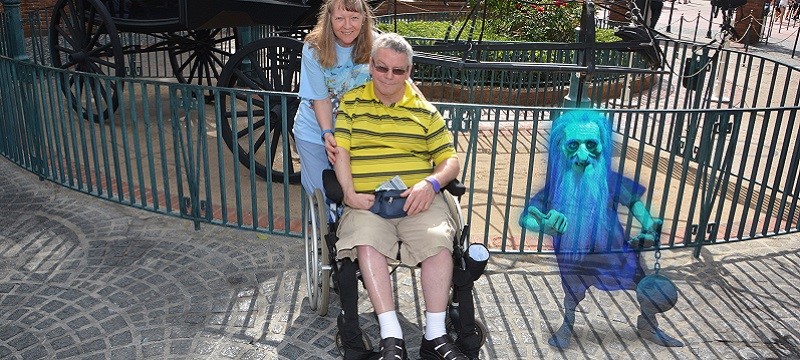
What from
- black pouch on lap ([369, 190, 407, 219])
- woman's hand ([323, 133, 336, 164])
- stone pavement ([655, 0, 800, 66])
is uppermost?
woman's hand ([323, 133, 336, 164])

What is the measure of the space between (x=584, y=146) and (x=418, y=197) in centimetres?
82

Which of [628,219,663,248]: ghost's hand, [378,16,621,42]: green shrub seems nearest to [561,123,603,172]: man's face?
[628,219,663,248]: ghost's hand

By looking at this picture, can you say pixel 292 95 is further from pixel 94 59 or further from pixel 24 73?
pixel 94 59

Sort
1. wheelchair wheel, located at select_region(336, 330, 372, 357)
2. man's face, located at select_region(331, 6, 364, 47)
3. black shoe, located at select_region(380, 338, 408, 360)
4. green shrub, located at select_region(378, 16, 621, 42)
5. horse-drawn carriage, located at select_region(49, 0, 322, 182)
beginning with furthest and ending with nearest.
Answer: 1. green shrub, located at select_region(378, 16, 621, 42)
2. horse-drawn carriage, located at select_region(49, 0, 322, 182)
3. man's face, located at select_region(331, 6, 364, 47)
4. wheelchair wheel, located at select_region(336, 330, 372, 357)
5. black shoe, located at select_region(380, 338, 408, 360)

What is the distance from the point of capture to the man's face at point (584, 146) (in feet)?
10.9

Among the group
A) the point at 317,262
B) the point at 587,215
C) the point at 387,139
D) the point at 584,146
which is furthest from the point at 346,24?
the point at 587,215

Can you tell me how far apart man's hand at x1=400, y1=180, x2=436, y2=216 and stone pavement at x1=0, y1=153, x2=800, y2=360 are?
2.52 ft

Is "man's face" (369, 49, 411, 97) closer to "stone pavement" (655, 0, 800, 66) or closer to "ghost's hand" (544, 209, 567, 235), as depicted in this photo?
"ghost's hand" (544, 209, 567, 235)

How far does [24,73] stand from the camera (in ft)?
16.7

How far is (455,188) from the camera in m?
3.37

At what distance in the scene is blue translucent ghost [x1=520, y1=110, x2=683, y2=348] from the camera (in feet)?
11.1

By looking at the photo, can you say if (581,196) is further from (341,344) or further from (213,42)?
(213,42)

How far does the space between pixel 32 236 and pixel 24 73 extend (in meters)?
1.26

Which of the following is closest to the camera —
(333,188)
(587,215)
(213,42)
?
(333,188)
